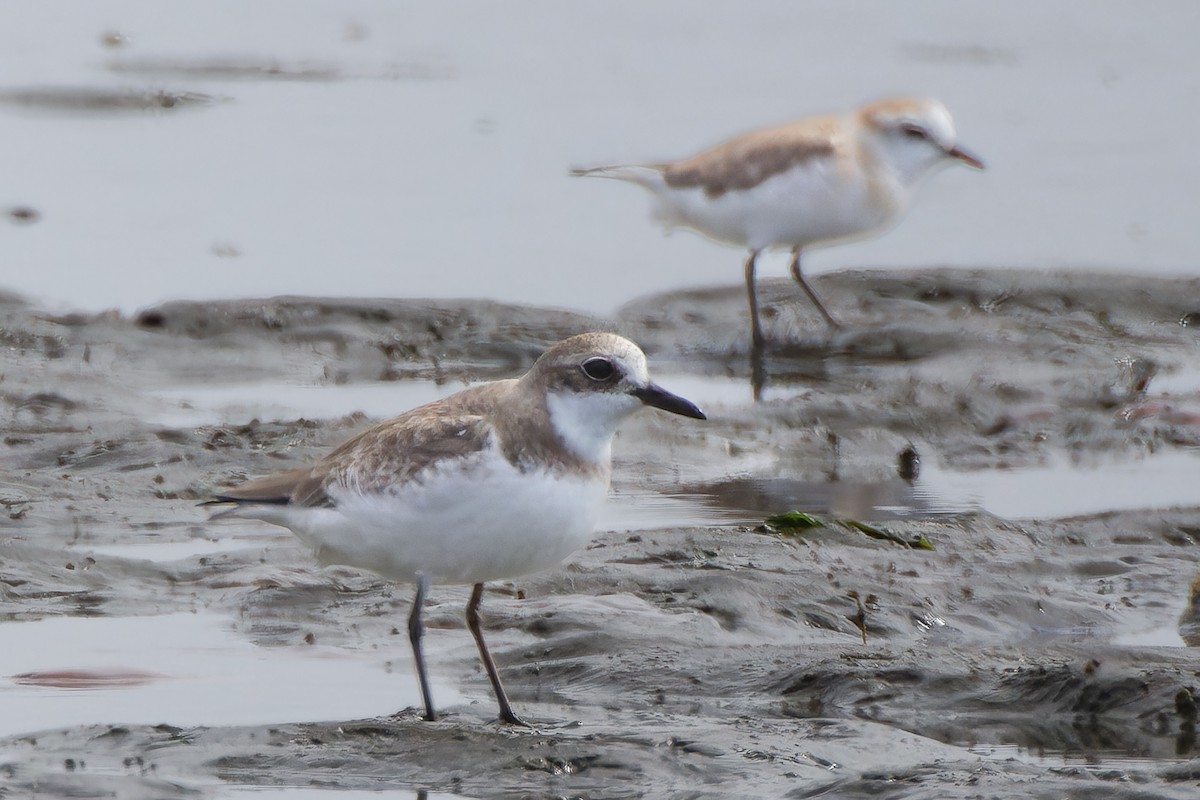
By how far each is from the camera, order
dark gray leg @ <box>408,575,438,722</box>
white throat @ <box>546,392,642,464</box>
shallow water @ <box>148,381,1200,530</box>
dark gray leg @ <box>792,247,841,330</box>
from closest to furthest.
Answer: white throat @ <box>546,392,642,464</box> → dark gray leg @ <box>408,575,438,722</box> → shallow water @ <box>148,381,1200,530</box> → dark gray leg @ <box>792,247,841,330</box>

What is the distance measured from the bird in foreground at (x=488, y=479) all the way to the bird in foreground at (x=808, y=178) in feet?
15.6

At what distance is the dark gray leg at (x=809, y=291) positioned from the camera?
10.5 metres

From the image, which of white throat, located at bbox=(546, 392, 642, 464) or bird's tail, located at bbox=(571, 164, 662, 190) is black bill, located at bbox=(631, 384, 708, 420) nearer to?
white throat, located at bbox=(546, 392, 642, 464)

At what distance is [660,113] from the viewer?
14547mm

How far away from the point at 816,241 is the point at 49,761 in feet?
20.5

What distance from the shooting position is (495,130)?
45.9ft

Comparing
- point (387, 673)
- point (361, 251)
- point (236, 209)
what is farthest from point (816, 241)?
point (387, 673)

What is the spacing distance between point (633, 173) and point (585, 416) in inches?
220

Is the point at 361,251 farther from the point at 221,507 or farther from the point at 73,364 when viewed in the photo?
the point at 221,507

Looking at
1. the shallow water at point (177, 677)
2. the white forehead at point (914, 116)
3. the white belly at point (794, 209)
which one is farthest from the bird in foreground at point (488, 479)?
the white forehead at point (914, 116)

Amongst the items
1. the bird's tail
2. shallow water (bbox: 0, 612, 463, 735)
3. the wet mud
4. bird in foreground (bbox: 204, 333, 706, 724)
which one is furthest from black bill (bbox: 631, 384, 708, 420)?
the bird's tail

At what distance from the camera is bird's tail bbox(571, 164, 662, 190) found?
34.0 ft

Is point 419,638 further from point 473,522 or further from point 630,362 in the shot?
point 630,362

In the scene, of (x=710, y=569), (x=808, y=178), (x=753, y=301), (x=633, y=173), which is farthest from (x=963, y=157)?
(x=710, y=569)
